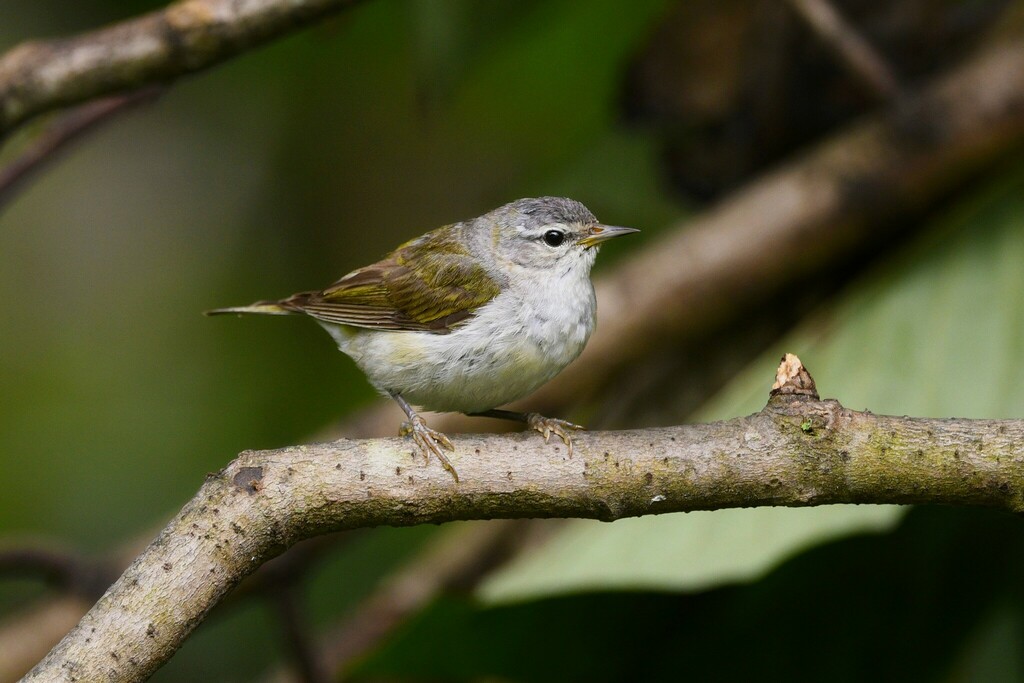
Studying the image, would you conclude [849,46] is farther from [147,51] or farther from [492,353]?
[147,51]

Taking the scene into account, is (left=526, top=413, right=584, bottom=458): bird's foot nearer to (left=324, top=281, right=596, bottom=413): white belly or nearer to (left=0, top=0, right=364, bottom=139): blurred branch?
(left=324, top=281, right=596, bottom=413): white belly

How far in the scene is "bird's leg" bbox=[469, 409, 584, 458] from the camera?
2311 mm

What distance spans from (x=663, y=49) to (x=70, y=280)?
383 cm

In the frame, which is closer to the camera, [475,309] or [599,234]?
[475,309]

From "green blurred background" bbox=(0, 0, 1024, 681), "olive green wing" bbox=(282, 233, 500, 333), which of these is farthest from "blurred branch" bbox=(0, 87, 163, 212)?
"olive green wing" bbox=(282, 233, 500, 333)

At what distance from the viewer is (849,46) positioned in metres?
3.88

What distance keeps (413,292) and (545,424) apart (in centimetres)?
64

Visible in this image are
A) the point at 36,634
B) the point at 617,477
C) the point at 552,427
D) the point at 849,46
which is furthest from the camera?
the point at 36,634

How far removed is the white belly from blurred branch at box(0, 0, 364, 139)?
3.12 ft

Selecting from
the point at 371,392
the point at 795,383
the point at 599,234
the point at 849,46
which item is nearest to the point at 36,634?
the point at 371,392

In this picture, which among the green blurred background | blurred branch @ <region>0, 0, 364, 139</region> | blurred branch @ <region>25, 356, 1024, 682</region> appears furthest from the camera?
the green blurred background

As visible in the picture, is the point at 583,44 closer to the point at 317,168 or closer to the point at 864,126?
the point at 864,126

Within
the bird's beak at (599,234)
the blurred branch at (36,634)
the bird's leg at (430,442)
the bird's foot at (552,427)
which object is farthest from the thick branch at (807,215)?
the blurred branch at (36,634)

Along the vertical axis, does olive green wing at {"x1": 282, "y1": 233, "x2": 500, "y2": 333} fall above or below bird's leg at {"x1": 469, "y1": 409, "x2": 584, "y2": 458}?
above
